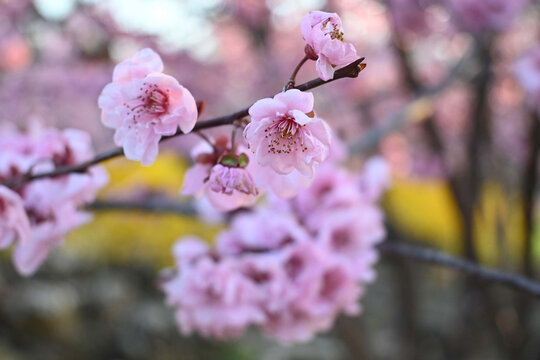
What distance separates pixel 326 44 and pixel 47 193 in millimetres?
448

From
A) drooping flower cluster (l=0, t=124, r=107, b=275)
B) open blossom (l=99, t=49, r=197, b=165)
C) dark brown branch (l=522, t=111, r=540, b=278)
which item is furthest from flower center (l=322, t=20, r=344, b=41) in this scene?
dark brown branch (l=522, t=111, r=540, b=278)

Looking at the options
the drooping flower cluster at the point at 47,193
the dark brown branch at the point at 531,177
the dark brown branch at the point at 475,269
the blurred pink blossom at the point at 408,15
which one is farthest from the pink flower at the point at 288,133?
the blurred pink blossom at the point at 408,15

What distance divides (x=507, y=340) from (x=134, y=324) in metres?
2.24

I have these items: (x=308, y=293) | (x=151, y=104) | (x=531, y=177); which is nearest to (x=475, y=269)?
(x=308, y=293)

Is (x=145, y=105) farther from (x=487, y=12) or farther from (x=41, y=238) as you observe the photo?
(x=487, y=12)

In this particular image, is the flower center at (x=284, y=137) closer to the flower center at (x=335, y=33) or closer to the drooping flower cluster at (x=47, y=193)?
the flower center at (x=335, y=33)

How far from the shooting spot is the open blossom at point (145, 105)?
409 mm

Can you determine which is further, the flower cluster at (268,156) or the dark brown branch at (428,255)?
the dark brown branch at (428,255)

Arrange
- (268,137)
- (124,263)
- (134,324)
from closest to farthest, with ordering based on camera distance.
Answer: (268,137)
(134,324)
(124,263)

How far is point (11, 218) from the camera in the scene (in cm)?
55

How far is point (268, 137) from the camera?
0.40 m

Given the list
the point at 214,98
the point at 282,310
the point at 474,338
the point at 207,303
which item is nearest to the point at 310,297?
the point at 282,310

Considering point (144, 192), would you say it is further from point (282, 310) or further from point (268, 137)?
point (268, 137)

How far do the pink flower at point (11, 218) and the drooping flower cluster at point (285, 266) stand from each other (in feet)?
0.88
